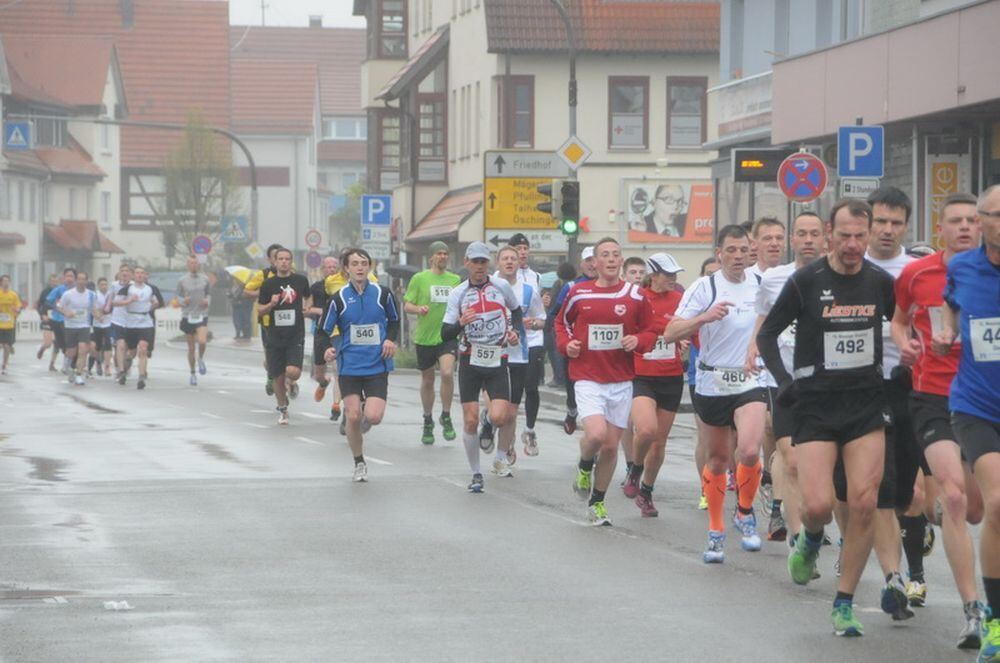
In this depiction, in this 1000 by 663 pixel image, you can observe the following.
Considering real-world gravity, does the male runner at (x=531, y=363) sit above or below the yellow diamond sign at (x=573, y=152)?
below

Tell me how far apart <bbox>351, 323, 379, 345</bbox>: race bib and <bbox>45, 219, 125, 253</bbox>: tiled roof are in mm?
75098

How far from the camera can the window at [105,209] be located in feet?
325

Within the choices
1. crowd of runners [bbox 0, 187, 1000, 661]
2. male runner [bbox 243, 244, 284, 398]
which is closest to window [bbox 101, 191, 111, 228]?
male runner [bbox 243, 244, 284, 398]

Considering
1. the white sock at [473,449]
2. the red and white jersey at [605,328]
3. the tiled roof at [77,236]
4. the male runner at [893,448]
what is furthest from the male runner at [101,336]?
the tiled roof at [77,236]

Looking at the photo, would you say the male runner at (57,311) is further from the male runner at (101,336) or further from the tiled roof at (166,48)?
the tiled roof at (166,48)

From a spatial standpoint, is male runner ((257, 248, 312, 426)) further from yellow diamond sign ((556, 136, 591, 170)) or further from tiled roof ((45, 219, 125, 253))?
tiled roof ((45, 219, 125, 253))

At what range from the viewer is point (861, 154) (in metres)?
22.7

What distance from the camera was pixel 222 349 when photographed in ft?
170

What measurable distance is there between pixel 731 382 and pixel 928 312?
3.21 metres

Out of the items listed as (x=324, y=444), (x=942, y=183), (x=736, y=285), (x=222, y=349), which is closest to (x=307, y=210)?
(x=222, y=349)

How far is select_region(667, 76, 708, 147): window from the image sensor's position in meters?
51.6

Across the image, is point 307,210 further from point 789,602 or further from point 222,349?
point 789,602

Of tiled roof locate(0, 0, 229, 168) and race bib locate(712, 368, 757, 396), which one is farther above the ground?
tiled roof locate(0, 0, 229, 168)

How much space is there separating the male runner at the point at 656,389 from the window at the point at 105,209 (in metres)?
85.8
